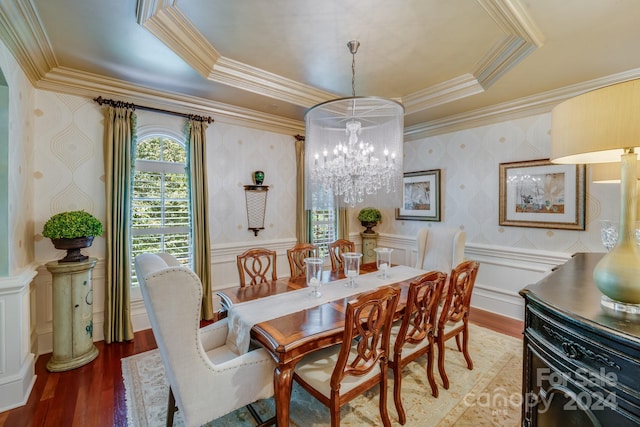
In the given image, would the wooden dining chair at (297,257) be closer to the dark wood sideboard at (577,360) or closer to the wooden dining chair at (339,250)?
the wooden dining chair at (339,250)

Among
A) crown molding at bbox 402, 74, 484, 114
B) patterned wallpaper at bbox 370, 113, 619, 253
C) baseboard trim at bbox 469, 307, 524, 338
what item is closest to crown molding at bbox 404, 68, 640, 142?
patterned wallpaper at bbox 370, 113, 619, 253

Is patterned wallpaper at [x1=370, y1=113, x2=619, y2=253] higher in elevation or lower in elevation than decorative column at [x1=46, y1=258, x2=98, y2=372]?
higher

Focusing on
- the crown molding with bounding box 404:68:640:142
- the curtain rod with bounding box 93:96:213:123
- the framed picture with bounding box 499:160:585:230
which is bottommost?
the framed picture with bounding box 499:160:585:230

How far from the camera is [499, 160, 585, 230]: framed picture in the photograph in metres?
3.17

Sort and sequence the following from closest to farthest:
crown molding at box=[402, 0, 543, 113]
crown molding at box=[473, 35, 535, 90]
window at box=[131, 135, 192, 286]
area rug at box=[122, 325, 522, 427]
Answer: area rug at box=[122, 325, 522, 427]
crown molding at box=[402, 0, 543, 113]
crown molding at box=[473, 35, 535, 90]
window at box=[131, 135, 192, 286]

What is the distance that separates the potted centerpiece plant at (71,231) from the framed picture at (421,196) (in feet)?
13.3

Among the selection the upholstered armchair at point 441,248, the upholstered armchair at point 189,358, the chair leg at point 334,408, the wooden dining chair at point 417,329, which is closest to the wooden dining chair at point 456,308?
the wooden dining chair at point 417,329

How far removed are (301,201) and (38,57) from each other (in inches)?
127

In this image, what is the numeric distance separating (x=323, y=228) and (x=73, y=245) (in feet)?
11.1

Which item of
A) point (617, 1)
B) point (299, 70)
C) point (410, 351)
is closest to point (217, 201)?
point (299, 70)

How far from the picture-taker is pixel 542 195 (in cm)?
341

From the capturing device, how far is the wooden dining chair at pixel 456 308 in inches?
87.1

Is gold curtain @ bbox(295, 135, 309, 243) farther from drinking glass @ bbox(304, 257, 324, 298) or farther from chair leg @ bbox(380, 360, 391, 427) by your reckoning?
chair leg @ bbox(380, 360, 391, 427)

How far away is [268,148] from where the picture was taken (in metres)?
4.28
